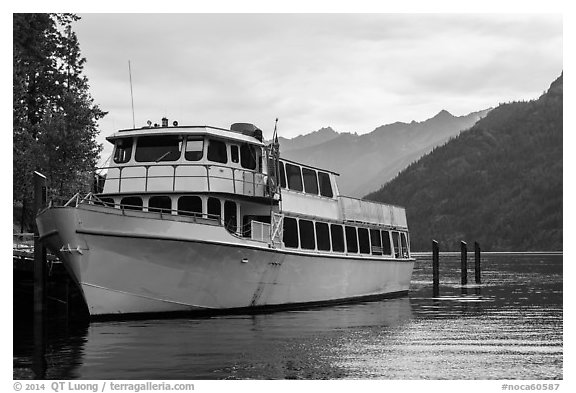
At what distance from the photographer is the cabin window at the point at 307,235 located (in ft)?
101

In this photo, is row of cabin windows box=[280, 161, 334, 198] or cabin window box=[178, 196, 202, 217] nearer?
cabin window box=[178, 196, 202, 217]

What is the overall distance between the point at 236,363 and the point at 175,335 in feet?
13.6

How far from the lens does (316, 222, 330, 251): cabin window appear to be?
31.6 metres

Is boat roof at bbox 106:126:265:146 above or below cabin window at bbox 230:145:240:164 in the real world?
above

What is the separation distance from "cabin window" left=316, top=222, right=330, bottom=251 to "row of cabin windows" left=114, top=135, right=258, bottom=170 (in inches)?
180

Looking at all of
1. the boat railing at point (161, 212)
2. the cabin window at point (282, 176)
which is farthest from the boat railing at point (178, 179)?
the cabin window at point (282, 176)

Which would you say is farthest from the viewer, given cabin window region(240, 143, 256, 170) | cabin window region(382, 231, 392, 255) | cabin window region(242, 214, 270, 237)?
cabin window region(382, 231, 392, 255)

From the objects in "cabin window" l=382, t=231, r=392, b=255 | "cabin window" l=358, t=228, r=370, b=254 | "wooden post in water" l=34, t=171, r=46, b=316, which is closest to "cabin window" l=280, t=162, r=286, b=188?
"cabin window" l=358, t=228, r=370, b=254

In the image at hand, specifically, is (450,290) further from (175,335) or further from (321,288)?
(175,335)

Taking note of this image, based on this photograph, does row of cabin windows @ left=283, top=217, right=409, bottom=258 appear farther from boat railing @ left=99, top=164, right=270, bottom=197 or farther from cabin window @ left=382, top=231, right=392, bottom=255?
boat railing @ left=99, top=164, right=270, bottom=197

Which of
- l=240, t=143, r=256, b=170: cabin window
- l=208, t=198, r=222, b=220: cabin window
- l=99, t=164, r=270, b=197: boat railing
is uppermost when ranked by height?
l=240, t=143, r=256, b=170: cabin window
